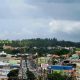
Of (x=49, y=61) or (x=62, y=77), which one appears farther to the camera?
(x=49, y=61)

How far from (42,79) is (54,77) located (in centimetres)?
131

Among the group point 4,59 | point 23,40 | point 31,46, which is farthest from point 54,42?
point 4,59

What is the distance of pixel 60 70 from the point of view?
1950 inches

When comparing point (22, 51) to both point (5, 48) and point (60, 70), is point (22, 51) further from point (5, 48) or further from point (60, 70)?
point (60, 70)

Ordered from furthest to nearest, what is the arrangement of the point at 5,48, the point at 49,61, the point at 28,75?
the point at 5,48
the point at 49,61
the point at 28,75

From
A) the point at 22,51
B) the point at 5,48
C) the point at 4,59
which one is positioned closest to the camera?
the point at 4,59

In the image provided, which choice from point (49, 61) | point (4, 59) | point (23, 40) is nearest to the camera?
point (49, 61)

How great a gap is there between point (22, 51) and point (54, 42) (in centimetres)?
3311

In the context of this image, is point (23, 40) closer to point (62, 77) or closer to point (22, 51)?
point (22, 51)

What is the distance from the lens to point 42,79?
133ft

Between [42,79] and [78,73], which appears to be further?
[78,73]

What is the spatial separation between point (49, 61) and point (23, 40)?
1983 inches

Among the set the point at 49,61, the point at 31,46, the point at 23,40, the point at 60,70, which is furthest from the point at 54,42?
the point at 60,70

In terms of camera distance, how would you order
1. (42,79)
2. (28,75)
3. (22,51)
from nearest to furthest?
(42,79) < (28,75) < (22,51)
